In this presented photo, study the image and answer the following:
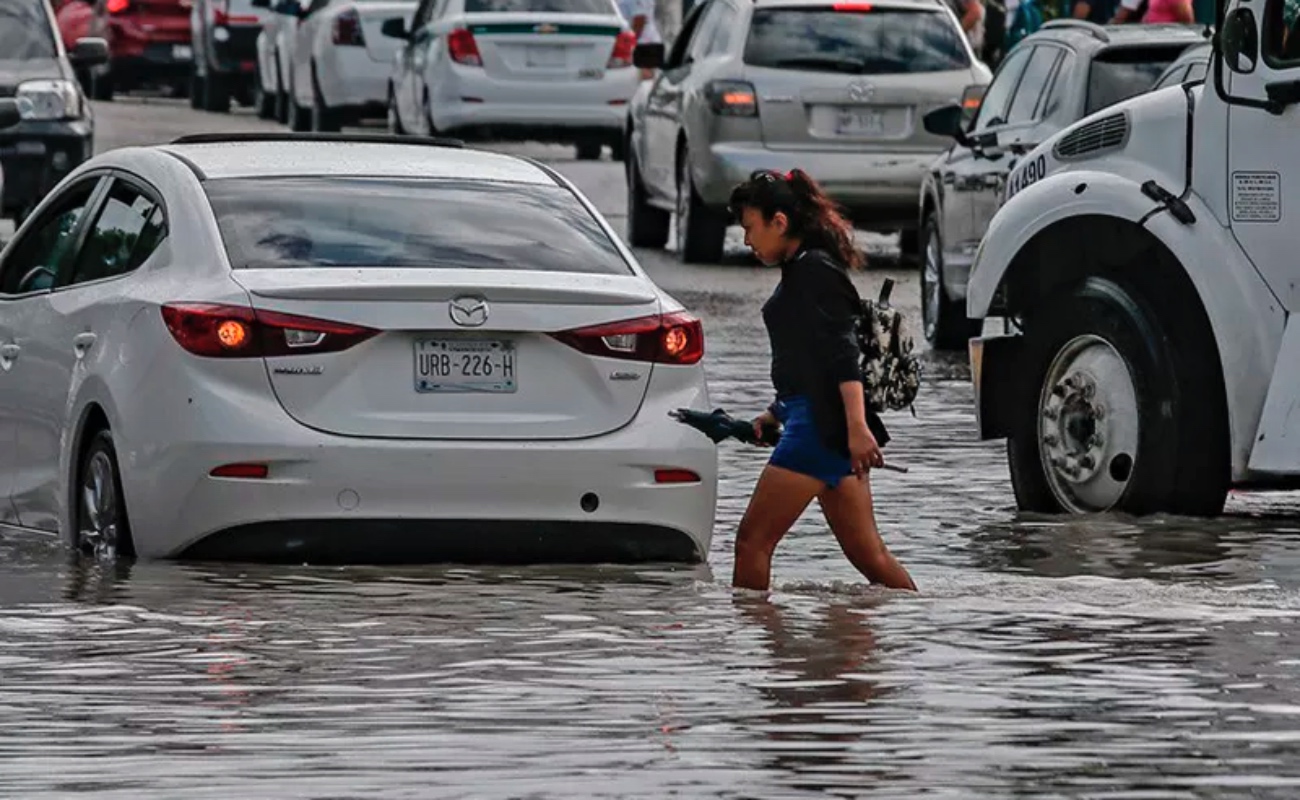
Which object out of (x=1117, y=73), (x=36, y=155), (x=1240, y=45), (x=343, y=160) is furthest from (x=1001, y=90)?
(x=343, y=160)

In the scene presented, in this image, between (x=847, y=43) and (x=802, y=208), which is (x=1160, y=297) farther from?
(x=847, y=43)

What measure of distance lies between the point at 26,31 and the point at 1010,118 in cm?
923

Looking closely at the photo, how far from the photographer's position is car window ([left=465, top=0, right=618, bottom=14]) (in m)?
34.3

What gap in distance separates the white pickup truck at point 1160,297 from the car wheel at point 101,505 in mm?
3632

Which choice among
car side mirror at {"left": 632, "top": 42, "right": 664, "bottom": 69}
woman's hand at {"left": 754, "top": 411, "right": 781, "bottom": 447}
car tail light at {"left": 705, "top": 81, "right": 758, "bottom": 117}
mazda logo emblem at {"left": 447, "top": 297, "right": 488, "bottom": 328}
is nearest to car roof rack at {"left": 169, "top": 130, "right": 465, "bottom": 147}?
mazda logo emblem at {"left": 447, "top": 297, "right": 488, "bottom": 328}

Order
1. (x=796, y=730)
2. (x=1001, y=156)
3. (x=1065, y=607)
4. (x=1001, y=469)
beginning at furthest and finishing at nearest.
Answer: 1. (x=1001, y=156)
2. (x=1001, y=469)
3. (x=1065, y=607)
4. (x=796, y=730)

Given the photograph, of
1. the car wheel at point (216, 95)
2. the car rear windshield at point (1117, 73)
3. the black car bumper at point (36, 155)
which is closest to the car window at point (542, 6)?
the black car bumper at point (36, 155)

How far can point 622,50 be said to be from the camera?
33.7m

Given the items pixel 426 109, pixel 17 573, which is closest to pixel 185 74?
pixel 426 109

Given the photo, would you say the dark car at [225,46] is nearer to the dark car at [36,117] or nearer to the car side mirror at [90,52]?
the car side mirror at [90,52]

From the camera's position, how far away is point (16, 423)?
12.1 metres

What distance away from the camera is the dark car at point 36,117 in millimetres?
26594

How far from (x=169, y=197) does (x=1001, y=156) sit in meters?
9.18

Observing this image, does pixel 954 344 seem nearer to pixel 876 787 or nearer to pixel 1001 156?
pixel 1001 156
